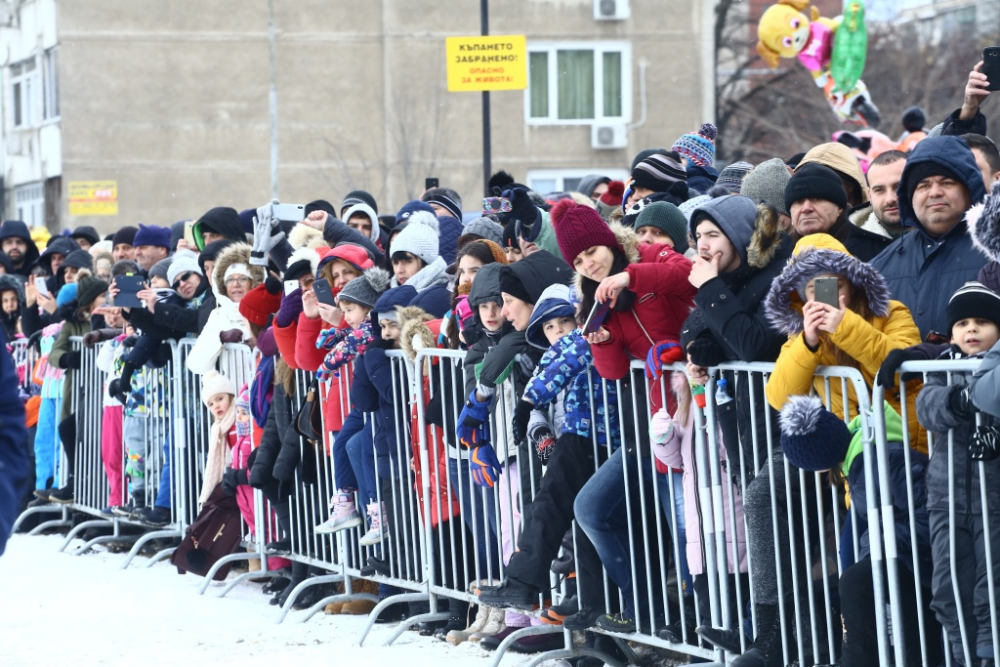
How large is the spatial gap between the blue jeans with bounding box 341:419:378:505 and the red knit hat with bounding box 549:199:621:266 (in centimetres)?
234

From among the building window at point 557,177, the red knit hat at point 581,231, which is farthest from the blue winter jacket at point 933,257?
the building window at point 557,177

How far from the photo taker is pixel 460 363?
7746 millimetres

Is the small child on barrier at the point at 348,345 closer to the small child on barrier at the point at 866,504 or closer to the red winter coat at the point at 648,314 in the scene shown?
the red winter coat at the point at 648,314

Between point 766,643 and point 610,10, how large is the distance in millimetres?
30671

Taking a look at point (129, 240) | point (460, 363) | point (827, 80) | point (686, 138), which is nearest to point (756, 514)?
point (460, 363)

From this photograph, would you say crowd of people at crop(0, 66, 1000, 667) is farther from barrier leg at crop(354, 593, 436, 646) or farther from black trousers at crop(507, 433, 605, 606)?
barrier leg at crop(354, 593, 436, 646)

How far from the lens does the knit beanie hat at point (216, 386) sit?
1005 centimetres

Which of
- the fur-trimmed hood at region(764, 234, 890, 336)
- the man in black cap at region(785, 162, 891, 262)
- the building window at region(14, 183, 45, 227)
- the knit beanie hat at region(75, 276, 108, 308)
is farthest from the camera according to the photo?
the building window at region(14, 183, 45, 227)

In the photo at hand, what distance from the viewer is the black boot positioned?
579cm

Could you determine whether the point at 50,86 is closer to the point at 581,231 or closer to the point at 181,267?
the point at 181,267

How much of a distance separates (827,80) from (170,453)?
1152 cm

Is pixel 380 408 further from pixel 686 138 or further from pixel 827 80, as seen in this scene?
pixel 827 80

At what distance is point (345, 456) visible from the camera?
8680mm

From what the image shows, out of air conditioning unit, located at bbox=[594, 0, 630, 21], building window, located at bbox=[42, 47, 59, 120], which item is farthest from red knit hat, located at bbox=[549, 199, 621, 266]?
building window, located at bbox=[42, 47, 59, 120]
